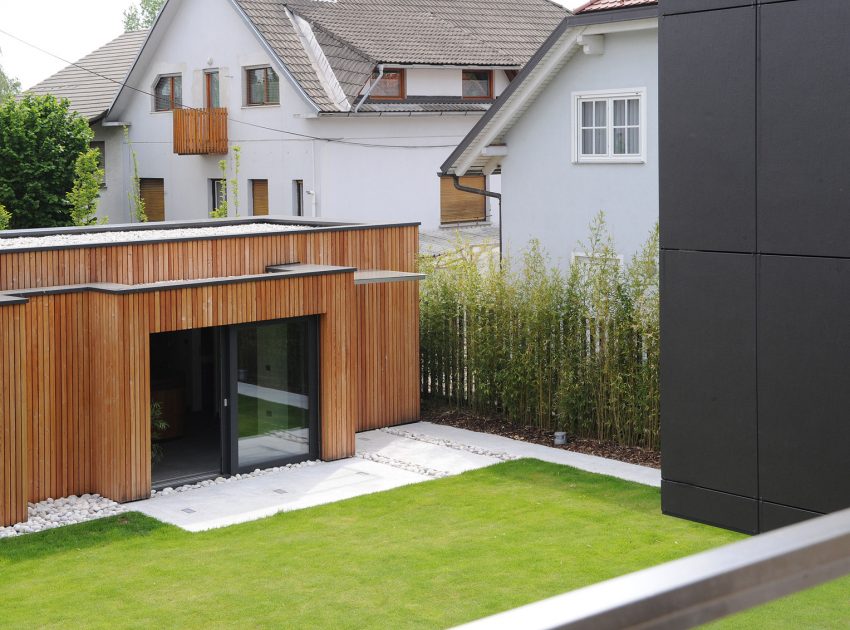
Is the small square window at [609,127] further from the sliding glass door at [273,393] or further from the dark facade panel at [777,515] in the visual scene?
the dark facade panel at [777,515]

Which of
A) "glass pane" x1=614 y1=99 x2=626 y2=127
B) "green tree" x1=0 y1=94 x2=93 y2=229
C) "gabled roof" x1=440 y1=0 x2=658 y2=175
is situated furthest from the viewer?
"green tree" x1=0 y1=94 x2=93 y2=229

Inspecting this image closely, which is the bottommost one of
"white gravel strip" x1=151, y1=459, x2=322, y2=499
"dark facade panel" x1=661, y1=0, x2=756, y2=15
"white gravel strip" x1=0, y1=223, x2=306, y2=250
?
"white gravel strip" x1=151, y1=459, x2=322, y2=499

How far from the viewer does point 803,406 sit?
6.55m

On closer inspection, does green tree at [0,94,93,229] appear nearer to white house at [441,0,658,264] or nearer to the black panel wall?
white house at [441,0,658,264]

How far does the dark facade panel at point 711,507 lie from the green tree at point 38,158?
23.6m

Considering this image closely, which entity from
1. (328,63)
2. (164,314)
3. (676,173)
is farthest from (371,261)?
(328,63)

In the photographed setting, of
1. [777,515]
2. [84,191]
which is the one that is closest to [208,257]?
[777,515]

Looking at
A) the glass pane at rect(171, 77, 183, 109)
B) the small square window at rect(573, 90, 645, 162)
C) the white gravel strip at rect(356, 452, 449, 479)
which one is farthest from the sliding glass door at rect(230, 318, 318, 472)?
the glass pane at rect(171, 77, 183, 109)

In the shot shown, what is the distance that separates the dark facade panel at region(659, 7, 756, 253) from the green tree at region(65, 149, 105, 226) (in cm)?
2161

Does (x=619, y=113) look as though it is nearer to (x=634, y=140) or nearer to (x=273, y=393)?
(x=634, y=140)

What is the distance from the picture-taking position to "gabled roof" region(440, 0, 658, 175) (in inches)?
608

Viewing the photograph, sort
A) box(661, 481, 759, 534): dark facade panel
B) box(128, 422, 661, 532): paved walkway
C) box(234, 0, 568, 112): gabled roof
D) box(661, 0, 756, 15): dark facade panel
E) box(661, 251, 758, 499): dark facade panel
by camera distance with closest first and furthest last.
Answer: box(661, 0, 756, 15): dark facade panel < box(661, 251, 758, 499): dark facade panel < box(661, 481, 759, 534): dark facade panel < box(128, 422, 661, 532): paved walkway < box(234, 0, 568, 112): gabled roof

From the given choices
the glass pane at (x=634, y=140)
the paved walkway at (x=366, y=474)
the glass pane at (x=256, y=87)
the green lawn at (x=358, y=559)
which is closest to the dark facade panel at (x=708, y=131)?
the green lawn at (x=358, y=559)

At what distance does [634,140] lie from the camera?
15.9m
